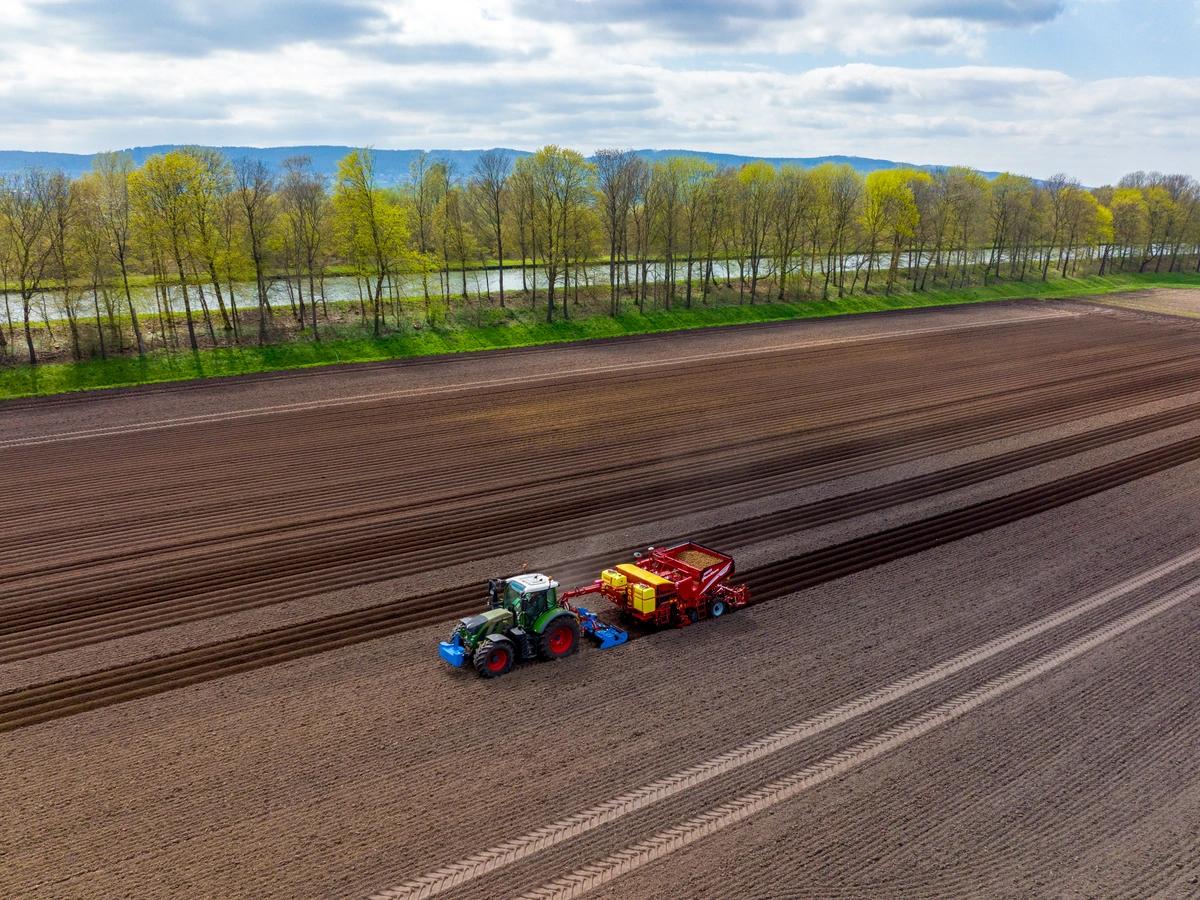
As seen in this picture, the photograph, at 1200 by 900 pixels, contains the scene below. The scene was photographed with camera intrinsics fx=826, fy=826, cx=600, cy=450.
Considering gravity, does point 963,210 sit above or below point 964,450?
above

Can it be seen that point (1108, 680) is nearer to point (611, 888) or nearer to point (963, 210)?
point (611, 888)

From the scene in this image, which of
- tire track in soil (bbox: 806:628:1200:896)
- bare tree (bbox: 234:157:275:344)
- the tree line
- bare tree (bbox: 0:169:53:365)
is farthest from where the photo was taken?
bare tree (bbox: 234:157:275:344)

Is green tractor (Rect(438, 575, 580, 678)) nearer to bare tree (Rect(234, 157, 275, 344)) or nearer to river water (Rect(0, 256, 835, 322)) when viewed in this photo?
bare tree (Rect(234, 157, 275, 344))

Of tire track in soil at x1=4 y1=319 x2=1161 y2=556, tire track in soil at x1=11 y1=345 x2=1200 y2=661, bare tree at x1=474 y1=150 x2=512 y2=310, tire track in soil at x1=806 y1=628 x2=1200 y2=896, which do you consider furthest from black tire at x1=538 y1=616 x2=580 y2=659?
bare tree at x1=474 y1=150 x2=512 y2=310

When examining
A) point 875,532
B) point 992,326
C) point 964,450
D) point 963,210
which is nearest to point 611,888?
point 875,532

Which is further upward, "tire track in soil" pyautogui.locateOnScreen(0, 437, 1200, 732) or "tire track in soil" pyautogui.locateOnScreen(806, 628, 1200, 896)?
"tire track in soil" pyautogui.locateOnScreen(0, 437, 1200, 732)

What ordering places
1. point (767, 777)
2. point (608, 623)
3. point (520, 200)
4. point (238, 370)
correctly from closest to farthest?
point (767, 777)
point (608, 623)
point (238, 370)
point (520, 200)

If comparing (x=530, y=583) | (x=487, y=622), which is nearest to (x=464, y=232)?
(x=530, y=583)
